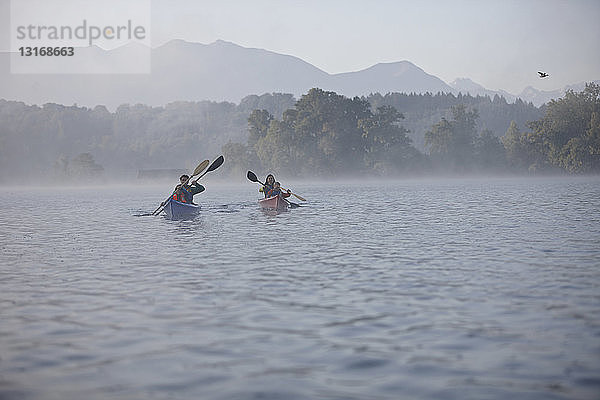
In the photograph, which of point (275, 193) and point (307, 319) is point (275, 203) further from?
point (307, 319)

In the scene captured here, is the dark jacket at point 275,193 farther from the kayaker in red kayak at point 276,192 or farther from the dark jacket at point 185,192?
the dark jacket at point 185,192

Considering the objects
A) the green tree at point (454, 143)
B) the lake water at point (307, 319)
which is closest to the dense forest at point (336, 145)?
the green tree at point (454, 143)

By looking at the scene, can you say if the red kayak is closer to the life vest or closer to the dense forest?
the life vest

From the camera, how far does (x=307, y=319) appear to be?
29.5 feet

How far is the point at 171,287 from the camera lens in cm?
1177

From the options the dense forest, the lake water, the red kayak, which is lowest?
the lake water

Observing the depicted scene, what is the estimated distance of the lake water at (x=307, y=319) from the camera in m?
6.46

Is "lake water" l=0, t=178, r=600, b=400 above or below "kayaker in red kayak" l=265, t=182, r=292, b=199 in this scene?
below

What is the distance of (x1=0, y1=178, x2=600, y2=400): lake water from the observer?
254 inches

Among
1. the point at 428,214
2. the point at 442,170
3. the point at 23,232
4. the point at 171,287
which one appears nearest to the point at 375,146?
the point at 442,170

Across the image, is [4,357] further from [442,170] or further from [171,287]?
[442,170]

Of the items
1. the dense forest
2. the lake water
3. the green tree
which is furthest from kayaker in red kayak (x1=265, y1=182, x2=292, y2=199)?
the green tree

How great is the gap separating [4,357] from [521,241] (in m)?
14.0

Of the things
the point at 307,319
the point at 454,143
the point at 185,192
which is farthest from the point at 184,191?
the point at 454,143
